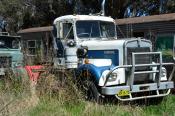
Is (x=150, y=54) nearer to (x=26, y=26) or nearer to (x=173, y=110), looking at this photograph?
(x=173, y=110)

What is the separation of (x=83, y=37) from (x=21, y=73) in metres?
2.02

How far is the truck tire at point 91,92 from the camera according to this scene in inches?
372

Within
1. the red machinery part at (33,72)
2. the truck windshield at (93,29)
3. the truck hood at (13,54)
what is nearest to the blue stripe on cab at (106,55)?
the truck windshield at (93,29)

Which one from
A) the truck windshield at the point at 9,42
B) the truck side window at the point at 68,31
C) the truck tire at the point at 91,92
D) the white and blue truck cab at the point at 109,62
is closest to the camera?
the white and blue truck cab at the point at 109,62

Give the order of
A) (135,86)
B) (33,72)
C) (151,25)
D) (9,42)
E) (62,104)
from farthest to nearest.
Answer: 1. (151,25)
2. (9,42)
3. (33,72)
4. (135,86)
5. (62,104)

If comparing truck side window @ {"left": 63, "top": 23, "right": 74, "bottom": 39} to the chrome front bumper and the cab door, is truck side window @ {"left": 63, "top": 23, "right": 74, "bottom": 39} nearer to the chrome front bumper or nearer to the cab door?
the cab door

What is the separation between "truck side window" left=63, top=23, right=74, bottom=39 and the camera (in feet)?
36.9

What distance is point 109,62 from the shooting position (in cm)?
1012

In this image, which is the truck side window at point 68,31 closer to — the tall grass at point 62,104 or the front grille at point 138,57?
the tall grass at point 62,104

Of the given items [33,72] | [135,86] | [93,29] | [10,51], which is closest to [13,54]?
[10,51]

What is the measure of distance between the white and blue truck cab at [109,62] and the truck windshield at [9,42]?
4.09 m

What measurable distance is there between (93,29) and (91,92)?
2451mm

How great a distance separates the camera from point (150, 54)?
390 inches

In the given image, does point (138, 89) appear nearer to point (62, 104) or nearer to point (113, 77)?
point (113, 77)
